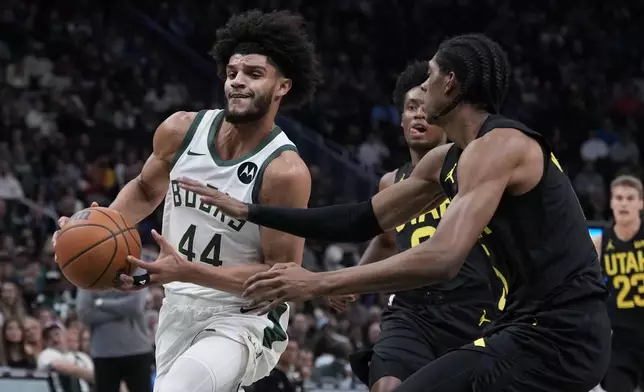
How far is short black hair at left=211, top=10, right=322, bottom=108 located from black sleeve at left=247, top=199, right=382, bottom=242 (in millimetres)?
1434

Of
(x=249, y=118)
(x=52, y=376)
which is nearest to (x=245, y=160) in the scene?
(x=249, y=118)

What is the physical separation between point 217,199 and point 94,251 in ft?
2.20

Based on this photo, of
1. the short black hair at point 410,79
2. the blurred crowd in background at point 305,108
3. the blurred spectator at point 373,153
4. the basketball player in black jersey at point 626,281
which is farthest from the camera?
the blurred spectator at point 373,153

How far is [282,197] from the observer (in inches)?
202

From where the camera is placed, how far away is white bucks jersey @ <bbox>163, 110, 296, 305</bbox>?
16.9 ft

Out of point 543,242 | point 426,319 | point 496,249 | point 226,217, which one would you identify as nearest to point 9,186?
point 426,319

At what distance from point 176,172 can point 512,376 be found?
6.68 ft

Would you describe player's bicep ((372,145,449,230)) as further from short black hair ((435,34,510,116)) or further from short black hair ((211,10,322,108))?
short black hair ((211,10,322,108))

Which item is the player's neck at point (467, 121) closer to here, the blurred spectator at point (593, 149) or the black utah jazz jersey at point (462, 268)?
the black utah jazz jersey at point (462, 268)

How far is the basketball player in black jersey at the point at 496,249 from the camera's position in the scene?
3658 mm

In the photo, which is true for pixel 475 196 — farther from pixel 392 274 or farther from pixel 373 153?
pixel 373 153

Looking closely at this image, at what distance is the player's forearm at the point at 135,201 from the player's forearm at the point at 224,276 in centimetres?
85

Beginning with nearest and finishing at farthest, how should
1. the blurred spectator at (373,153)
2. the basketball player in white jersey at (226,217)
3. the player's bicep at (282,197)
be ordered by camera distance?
1. the basketball player in white jersey at (226,217)
2. the player's bicep at (282,197)
3. the blurred spectator at (373,153)


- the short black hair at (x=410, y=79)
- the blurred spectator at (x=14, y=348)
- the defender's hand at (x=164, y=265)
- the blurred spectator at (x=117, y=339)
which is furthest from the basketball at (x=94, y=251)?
the blurred spectator at (x=14, y=348)
